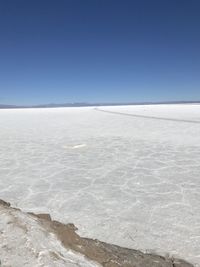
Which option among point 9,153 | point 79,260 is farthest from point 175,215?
point 9,153

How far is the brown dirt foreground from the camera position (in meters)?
2.55

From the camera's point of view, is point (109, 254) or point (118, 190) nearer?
point (109, 254)

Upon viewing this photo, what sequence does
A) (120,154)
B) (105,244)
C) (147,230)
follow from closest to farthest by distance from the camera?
(105,244)
(147,230)
(120,154)

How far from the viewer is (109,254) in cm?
271

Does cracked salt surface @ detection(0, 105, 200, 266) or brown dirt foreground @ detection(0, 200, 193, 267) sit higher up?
brown dirt foreground @ detection(0, 200, 193, 267)

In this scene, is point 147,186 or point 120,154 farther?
point 120,154

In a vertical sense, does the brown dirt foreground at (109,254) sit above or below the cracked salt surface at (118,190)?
above

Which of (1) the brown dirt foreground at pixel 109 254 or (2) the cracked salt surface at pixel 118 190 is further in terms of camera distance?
(2) the cracked salt surface at pixel 118 190

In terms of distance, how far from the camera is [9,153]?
777cm

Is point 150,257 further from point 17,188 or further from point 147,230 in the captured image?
point 17,188

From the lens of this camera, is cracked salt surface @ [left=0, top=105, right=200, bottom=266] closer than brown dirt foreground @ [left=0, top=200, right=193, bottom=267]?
No

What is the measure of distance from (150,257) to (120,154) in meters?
4.64

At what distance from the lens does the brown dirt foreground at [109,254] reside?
2.55m

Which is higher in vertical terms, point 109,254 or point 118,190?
point 109,254
